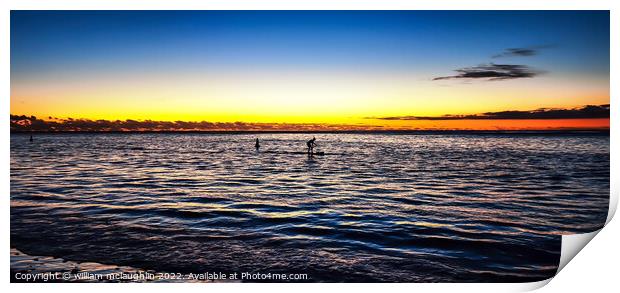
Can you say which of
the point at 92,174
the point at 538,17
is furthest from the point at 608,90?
the point at 92,174

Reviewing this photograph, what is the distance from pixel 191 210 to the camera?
1170 cm

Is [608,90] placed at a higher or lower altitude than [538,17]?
lower

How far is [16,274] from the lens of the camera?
7.16m

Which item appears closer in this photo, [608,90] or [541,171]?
[608,90]

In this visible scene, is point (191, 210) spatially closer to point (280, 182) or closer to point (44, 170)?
point (280, 182)

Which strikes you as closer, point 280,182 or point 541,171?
point 280,182

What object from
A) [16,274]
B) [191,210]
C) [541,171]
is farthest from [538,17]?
[541,171]

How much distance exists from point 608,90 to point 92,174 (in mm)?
20487

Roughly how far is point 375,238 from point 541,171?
1890 cm
